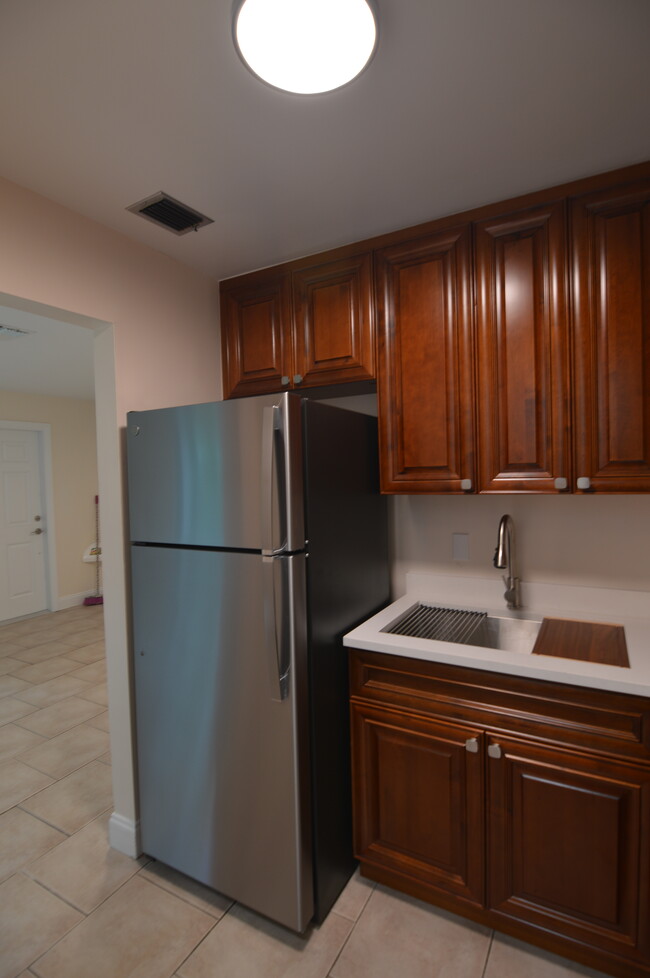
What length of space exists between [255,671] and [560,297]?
61.8 inches

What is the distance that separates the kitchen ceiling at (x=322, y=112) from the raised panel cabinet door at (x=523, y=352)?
17 centimetres

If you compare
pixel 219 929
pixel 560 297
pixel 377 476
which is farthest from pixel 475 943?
pixel 560 297

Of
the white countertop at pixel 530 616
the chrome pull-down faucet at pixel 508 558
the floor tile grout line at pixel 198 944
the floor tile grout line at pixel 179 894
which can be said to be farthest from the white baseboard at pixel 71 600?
the chrome pull-down faucet at pixel 508 558

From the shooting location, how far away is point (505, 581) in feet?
6.50

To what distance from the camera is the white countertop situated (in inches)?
54.4

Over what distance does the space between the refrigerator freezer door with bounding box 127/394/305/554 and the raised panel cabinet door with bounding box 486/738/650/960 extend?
0.97 m

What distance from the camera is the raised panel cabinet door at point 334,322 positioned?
197 centimetres

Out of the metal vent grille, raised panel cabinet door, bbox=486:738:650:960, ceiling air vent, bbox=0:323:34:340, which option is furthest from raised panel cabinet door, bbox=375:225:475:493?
ceiling air vent, bbox=0:323:34:340

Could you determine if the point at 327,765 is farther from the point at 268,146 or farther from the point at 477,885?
the point at 268,146

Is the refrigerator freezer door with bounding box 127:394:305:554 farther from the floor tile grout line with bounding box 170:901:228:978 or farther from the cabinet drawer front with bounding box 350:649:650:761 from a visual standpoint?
the floor tile grout line with bounding box 170:901:228:978

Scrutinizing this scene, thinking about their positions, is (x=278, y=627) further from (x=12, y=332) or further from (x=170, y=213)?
(x=12, y=332)

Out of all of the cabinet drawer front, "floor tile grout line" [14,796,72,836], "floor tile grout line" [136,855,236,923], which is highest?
the cabinet drawer front

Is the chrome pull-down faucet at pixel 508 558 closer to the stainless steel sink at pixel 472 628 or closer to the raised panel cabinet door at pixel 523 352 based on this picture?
the stainless steel sink at pixel 472 628

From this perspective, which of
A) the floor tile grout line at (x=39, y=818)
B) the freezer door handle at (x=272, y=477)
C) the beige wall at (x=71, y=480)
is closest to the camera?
the freezer door handle at (x=272, y=477)
